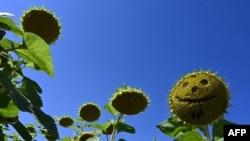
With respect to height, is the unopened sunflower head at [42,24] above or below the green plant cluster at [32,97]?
above

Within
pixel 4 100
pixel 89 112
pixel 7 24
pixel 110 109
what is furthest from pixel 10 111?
pixel 89 112

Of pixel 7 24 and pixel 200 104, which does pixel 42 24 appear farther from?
pixel 200 104

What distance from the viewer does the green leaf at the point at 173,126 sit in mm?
3781

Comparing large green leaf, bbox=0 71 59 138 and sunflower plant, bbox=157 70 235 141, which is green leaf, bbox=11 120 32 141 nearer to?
large green leaf, bbox=0 71 59 138

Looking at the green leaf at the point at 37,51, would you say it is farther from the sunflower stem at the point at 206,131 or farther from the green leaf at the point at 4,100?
the sunflower stem at the point at 206,131

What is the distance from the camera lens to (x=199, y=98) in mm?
3396

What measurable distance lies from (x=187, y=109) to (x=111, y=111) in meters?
3.14

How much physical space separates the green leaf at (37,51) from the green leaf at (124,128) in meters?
3.35

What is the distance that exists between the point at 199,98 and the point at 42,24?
1.71 m

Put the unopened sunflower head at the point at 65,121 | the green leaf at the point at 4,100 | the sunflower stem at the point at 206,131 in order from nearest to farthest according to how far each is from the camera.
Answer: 1. the green leaf at the point at 4,100
2. the sunflower stem at the point at 206,131
3. the unopened sunflower head at the point at 65,121

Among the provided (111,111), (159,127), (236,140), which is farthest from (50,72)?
(111,111)

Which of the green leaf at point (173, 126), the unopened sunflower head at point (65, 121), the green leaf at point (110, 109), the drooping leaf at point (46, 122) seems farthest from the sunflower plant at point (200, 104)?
the unopened sunflower head at point (65, 121)

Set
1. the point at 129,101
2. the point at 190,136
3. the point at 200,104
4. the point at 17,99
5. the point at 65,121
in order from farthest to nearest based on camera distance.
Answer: the point at 65,121 → the point at 129,101 → the point at 190,136 → the point at 200,104 → the point at 17,99

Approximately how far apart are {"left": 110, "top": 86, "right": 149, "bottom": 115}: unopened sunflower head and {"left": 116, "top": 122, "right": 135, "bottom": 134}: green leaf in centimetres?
79
